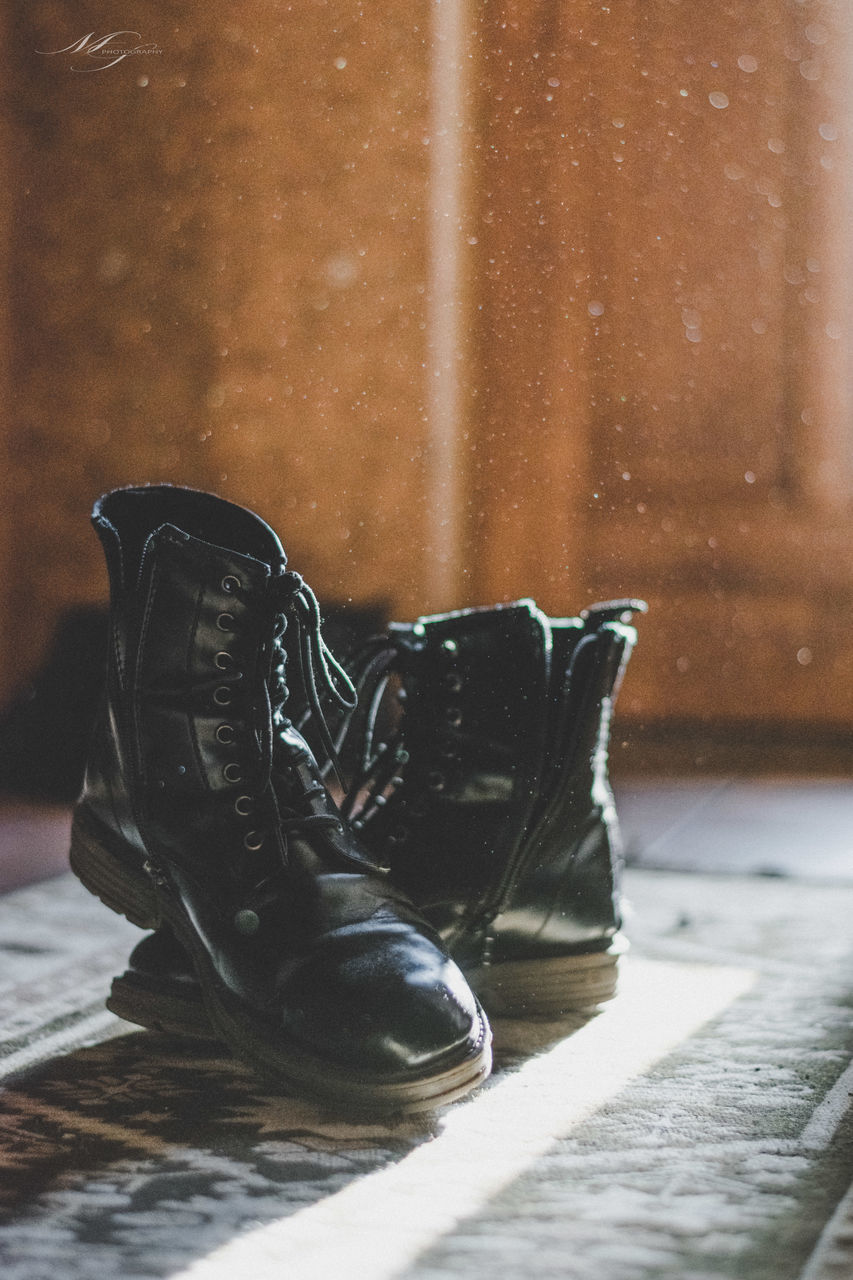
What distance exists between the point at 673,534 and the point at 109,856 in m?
1.48

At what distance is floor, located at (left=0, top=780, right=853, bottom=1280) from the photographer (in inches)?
19.7

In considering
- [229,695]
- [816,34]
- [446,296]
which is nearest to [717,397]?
[816,34]

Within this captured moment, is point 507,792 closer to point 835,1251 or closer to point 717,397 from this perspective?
point 835,1251

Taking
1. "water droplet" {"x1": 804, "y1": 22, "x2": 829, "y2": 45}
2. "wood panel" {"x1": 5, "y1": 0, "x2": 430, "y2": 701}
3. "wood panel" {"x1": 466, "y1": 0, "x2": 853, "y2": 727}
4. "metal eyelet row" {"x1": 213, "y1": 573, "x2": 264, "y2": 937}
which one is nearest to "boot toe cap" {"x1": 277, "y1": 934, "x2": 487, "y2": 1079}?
"metal eyelet row" {"x1": 213, "y1": 573, "x2": 264, "y2": 937}

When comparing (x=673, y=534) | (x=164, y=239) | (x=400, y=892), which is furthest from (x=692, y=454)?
(x=400, y=892)

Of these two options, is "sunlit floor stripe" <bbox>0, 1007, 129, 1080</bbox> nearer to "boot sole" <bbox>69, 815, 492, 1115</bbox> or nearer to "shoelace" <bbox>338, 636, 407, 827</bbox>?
"boot sole" <bbox>69, 815, 492, 1115</bbox>

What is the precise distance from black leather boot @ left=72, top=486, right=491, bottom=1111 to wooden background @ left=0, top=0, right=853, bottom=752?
0.26m

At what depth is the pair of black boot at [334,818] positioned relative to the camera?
0.63 meters

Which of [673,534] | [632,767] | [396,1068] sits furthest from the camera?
[673,534]

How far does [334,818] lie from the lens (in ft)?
2.35

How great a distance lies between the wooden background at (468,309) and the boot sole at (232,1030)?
1.06 feet

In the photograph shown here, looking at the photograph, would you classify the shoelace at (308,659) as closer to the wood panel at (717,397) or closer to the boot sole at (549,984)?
the boot sole at (549,984)

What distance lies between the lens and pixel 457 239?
4.60ft

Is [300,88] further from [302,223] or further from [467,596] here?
[467,596]
